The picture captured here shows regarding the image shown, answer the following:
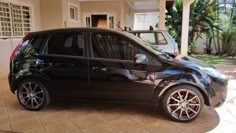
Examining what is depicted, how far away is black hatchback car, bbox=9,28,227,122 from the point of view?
3287 millimetres

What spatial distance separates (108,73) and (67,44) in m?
0.91

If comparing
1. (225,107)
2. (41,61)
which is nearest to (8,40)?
(41,61)

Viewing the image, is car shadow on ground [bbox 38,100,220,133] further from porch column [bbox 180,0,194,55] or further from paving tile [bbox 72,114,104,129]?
porch column [bbox 180,0,194,55]

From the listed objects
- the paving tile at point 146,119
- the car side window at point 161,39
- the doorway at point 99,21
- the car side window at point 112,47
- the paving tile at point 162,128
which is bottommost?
the paving tile at point 162,128

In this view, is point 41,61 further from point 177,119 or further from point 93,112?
point 177,119

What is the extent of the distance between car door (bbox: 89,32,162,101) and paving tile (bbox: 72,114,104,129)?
365 millimetres

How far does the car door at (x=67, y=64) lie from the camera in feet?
11.7

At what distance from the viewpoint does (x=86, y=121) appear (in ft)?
11.3

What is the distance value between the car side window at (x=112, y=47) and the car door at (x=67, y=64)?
22 centimetres

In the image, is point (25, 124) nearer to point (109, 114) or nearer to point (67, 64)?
point (67, 64)

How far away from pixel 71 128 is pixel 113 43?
1508 millimetres

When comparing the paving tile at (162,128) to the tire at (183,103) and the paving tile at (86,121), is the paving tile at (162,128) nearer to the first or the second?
the tire at (183,103)

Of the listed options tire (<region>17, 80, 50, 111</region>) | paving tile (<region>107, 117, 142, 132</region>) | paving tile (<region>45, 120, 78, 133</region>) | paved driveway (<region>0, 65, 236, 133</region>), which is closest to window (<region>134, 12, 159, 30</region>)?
paved driveway (<region>0, 65, 236, 133</region>)

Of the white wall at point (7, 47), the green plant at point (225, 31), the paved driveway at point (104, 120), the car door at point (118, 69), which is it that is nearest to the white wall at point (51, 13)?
the white wall at point (7, 47)
